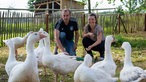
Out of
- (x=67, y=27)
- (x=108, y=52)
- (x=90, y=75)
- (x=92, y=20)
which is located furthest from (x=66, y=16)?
(x=90, y=75)

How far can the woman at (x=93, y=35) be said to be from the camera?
8.62 metres

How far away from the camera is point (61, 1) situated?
35.3 metres

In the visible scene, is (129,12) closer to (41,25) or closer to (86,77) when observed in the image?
(41,25)

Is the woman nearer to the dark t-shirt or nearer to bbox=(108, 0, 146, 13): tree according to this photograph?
the dark t-shirt

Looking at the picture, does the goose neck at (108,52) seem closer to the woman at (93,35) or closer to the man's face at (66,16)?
the man's face at (66,16)

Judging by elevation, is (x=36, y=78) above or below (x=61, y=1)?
below

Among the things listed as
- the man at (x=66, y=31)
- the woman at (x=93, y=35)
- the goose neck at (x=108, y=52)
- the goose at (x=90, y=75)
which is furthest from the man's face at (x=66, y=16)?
the goose at (x=90, y=75)

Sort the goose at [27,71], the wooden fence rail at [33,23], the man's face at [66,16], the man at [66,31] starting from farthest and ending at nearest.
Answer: the wooden fence rail at [33,23] < the man at [66,31] < the man's face at [66,16] < the goose at [27,71]

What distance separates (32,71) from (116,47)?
890 centimetres

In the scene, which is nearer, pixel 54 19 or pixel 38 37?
pixel 38 37

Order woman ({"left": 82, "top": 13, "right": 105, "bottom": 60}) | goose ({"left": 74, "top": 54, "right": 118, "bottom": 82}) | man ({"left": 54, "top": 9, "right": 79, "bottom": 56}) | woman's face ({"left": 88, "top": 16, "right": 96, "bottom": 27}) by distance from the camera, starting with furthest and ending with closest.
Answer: woman ({"left": 82, "top": 13, "right": 105, "bottom": 60}), woman's face ({"left": 88, "top": 16, "right": 96, "bottom": 27}), man ({"left": 54, "top": 9, "right": 79, "bottom": 56}), goose ({"left": 74, "top": 54, "right": 118, "bottom": 82})

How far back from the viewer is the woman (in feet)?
28.3

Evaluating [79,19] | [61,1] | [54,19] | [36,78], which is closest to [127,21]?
[79,19]

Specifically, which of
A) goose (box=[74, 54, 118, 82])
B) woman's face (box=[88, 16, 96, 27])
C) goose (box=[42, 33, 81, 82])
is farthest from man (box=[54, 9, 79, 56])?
goose (box=[74, 54, 118, 82])
